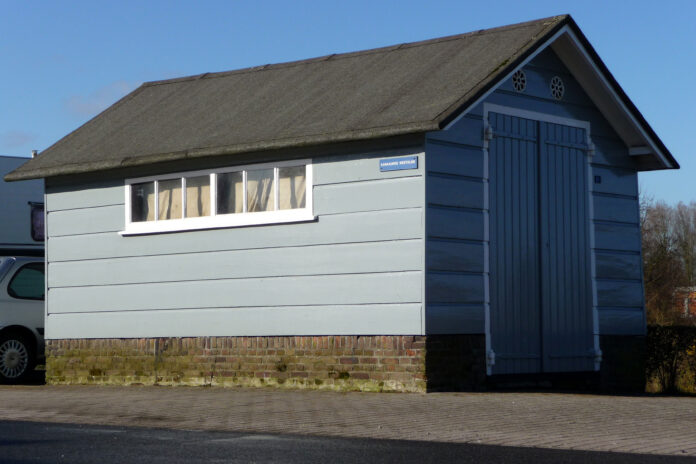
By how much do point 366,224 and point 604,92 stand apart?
437 centimetres

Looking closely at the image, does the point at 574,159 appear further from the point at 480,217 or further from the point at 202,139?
the point at 202,139

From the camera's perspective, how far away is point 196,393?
47.1ft

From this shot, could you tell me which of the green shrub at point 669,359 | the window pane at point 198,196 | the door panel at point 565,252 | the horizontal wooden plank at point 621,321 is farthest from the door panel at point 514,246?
the window pane at point 198,196

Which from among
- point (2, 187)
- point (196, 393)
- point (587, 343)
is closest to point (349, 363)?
point (196, 393)

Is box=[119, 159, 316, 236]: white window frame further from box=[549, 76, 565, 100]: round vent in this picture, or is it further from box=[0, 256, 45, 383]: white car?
box=[549, 76, 565, 100]: round vent

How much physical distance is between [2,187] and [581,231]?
42.6 ft

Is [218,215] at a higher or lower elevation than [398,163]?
lower

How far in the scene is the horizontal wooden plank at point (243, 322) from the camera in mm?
13922

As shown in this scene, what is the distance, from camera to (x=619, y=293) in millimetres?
16766

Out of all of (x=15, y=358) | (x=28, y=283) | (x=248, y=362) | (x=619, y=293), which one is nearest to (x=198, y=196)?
(x=248, y=362)

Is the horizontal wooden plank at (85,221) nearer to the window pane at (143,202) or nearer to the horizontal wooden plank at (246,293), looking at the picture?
the window pane at (143,202)

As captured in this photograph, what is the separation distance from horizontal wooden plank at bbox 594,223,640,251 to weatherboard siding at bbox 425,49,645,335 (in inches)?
0.6

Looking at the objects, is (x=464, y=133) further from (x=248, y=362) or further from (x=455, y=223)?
(x=248, y=362)

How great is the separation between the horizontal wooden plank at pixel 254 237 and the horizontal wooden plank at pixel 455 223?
17 centimetres
